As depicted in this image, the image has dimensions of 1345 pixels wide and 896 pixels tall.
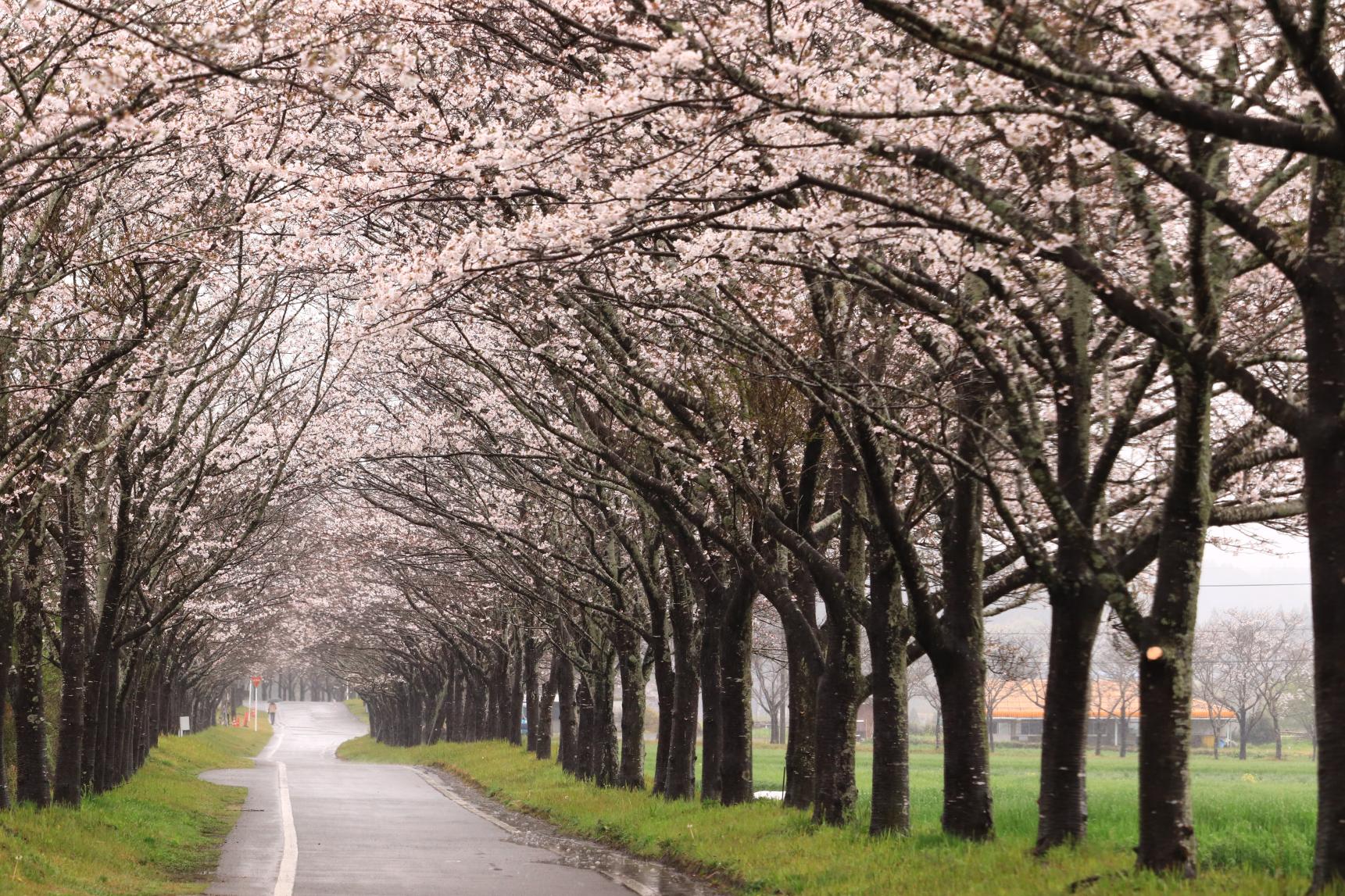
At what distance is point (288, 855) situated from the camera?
15.2m

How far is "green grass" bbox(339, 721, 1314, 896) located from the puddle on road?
0.28m

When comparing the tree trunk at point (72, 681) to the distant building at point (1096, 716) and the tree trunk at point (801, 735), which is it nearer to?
the tree trunk at point (801, 735)

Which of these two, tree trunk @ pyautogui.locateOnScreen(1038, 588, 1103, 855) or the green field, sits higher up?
tree trunk @ pyautogui.locateOnScreen(1038, 588, 1103, 855)

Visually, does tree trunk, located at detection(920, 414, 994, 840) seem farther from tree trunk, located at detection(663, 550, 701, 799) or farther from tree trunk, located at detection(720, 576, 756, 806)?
tree trunk, located at detection(663, 550, 701, 799)

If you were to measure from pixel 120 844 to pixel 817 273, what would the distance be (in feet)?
34.0

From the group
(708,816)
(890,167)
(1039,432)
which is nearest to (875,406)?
(1039,432)

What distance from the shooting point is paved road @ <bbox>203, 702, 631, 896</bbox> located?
1218cm

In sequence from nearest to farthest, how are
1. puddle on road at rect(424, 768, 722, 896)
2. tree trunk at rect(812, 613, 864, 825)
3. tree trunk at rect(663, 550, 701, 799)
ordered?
puddle on road at rect(424, 768, 722, 896) < tree trunk at rect(812, 613, 864, 825) < tree trunk at rect(663, 550, 701, 799)

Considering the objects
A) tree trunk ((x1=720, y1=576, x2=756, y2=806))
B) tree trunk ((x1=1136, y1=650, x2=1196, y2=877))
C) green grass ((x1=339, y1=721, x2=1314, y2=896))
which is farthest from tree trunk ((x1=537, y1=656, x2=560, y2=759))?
tree trunk ((x1=1136, y1=650, x2=1196, y2=877))

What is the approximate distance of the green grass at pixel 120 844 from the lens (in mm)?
11547

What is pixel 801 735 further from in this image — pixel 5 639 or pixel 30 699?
pixel 30 699

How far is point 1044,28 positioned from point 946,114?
24.2 inches

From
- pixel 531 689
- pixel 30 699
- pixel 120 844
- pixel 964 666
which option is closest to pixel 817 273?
pixel 964 666

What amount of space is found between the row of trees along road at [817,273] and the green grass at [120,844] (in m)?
2.83
